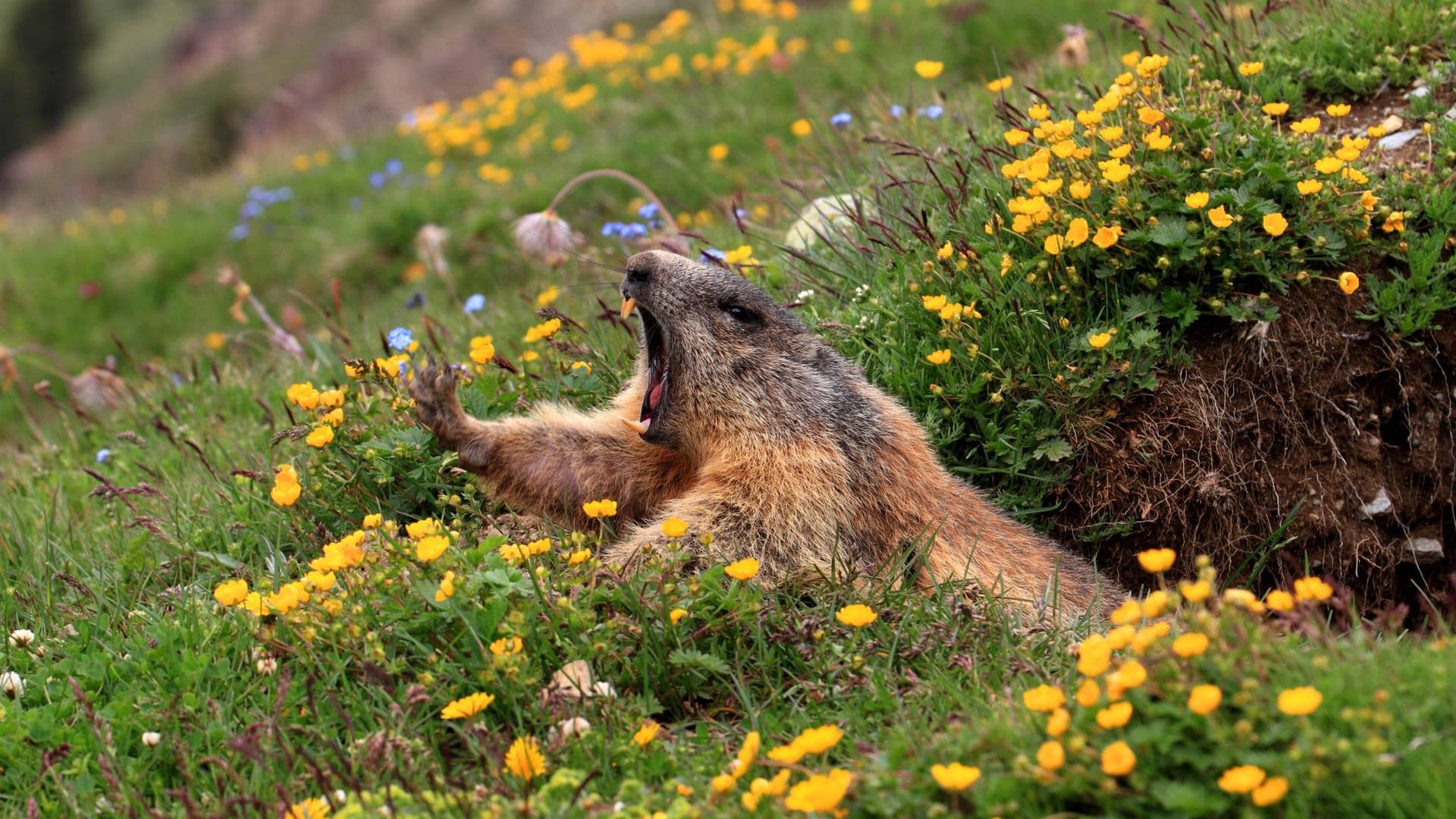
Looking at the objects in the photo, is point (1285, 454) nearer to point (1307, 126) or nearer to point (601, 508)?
point (1307, 126)

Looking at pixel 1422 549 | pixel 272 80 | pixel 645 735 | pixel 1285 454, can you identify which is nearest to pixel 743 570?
pixel 645 735

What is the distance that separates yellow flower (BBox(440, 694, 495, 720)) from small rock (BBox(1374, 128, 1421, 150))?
14.1 ft

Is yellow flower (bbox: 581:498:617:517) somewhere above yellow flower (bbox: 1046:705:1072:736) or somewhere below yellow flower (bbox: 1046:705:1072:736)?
below

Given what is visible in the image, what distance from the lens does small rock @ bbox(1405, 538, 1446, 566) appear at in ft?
16.9

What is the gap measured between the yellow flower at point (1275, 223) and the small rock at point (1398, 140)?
1.05 metres

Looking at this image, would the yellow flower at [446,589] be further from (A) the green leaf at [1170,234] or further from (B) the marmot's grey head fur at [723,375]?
(A) the green leaf at [1170,234]

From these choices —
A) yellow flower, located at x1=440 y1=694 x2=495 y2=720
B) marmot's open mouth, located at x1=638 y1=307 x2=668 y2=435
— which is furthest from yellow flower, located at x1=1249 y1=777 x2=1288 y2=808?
marmot's open mouth, located at x1=638 y1=307 x2=668 y2=435

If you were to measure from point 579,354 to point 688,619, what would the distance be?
1.92m

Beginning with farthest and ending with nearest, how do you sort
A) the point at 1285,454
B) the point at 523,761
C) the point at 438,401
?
the point at 1285,454
the point at 438,401
the point at 523,761

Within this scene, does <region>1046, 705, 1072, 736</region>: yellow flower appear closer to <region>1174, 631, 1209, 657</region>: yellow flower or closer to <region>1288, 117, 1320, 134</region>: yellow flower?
<region>1174, 631, 1209, 657</region>: yellow flower

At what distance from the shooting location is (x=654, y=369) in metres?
4.71

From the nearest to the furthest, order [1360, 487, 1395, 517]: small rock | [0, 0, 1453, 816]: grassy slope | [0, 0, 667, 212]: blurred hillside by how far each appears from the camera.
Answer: [0, 0, 1453, 816]: grassy slope, [1360, 487, 1395, 517]: small rock, [0, 0, 667, 212]: blurred hillside

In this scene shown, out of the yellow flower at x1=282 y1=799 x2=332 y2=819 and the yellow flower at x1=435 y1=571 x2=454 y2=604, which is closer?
the yellow flower at x1=282 y1=799 x2=332 y2=819

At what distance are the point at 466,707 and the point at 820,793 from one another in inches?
39.8
